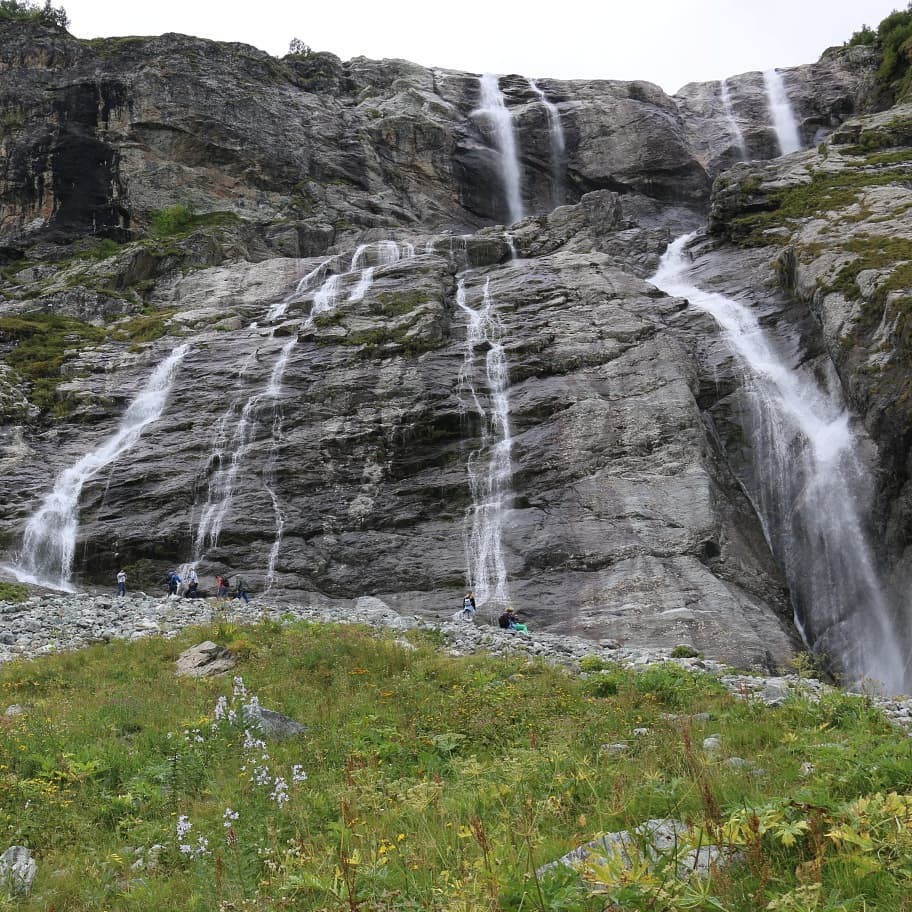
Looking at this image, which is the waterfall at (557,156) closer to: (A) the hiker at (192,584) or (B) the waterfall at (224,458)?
(B) the waterfall at (224,458)

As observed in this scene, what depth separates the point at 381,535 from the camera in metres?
27.2

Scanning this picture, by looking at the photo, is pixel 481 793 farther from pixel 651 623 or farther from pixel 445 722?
pixel 651 623

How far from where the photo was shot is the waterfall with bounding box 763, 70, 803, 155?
68312 millimetres

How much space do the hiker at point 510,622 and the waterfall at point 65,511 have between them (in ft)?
51.4

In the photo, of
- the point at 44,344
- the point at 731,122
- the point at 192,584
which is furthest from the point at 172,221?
the point at 731,122

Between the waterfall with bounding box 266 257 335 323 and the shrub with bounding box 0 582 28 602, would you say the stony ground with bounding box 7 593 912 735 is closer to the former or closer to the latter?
the shrub with bounding box 0 582 28 602

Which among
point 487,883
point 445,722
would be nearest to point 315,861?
point 487,883

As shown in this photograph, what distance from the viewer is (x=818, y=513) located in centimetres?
2464

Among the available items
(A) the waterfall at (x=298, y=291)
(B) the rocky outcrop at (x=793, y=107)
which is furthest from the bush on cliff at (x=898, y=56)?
(A) the waterfall at (x=298, y=291)

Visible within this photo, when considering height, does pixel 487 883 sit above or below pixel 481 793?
above

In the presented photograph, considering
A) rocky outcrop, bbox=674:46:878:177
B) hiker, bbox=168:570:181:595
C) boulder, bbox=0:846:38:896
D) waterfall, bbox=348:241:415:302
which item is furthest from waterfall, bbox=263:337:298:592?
rocky outcrop, bbox=674:46:878:177

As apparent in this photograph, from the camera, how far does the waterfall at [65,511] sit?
86.3 ft

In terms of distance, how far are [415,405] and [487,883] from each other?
27.2 m

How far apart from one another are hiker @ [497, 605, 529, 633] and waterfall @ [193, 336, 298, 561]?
11.9 meters
